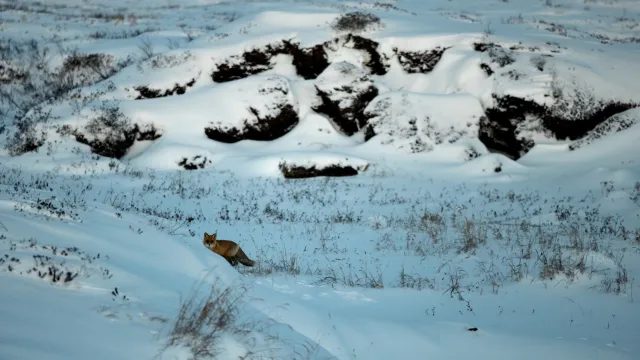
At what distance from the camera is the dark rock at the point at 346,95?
1842 centimetres

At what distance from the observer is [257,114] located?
18188 mm

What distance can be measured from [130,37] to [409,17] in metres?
15.4

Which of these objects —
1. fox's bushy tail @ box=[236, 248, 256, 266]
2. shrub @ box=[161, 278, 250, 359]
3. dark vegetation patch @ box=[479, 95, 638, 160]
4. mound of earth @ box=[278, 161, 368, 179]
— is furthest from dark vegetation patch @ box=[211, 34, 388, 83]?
shrub @ box=[161, 278, 250, 359]

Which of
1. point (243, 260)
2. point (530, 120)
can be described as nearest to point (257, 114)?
point (530, 120)

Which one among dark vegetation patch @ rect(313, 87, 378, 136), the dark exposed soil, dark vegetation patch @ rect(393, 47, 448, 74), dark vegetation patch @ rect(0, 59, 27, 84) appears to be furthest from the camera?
dark vegetation patch @ rect(0, 59, 27, 84)

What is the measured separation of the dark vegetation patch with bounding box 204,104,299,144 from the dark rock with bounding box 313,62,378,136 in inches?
50.2

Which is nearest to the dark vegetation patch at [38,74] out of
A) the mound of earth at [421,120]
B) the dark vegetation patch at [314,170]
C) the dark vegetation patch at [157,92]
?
the dark vegetation patch at [157,92]

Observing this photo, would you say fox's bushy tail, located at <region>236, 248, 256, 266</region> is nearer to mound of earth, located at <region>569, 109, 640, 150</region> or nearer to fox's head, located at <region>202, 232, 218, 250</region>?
fox's head, located at <region>202, 232, 218, 250</region>

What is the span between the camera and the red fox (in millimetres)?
6473

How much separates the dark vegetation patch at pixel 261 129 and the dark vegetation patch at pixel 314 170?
10.2 ft

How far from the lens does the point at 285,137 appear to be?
18188 millimetres

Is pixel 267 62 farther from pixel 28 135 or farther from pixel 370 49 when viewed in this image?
pixel 28 135

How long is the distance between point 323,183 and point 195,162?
4.77m

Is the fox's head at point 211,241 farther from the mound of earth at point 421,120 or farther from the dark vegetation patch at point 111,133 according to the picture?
the dark vegetation patch at point 111,133
